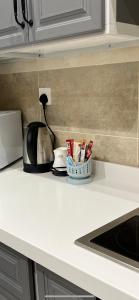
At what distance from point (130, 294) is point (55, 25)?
813mm

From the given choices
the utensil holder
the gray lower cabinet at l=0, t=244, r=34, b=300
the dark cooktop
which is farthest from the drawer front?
the utensil holder

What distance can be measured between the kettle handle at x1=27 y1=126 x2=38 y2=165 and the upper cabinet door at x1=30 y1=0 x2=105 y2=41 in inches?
19.1

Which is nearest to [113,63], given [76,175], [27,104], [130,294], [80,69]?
[80,69]

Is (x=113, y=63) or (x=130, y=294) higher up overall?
(x=113, y=63)

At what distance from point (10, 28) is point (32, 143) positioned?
20.7 inches

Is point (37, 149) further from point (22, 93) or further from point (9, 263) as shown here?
point (9, 263)

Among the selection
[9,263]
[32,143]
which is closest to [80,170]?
[32,143]

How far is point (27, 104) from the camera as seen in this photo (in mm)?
1752

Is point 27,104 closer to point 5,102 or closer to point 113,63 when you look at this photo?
point 5,102

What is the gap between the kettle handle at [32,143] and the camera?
4.89 feet

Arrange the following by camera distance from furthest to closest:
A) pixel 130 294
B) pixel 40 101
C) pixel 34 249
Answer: pixel 40 101
pixel 34 249
pixel 130 294

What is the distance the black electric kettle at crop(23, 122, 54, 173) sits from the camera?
4.92 ft

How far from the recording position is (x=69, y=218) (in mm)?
1015

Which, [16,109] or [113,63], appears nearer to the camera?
[113,63]
